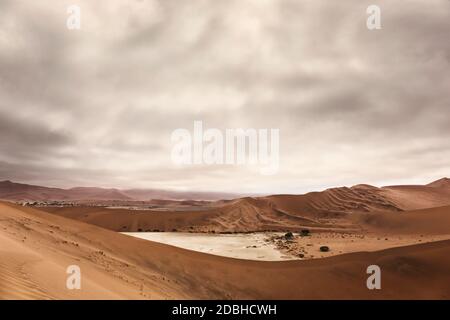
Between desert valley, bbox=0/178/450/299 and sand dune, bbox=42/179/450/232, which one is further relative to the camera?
sand dune, bbox=42/179/450/232

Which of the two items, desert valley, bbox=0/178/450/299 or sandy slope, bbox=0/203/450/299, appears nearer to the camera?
desert valley, bbox=0/178/450/299

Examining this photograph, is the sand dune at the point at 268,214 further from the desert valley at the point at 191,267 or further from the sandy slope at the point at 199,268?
the sandy slope at the point at 199,268

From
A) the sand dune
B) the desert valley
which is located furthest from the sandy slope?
the sand dune

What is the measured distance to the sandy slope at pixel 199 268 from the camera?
25.6 ft

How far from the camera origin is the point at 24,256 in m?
6.72

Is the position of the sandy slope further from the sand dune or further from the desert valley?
the sand dune

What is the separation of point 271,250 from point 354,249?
5400mm

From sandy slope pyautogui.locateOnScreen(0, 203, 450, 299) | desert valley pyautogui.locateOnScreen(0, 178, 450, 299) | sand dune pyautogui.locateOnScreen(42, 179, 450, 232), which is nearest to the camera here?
desert valley pyautogui.locateOnScreen(0, 178, 450, 299)

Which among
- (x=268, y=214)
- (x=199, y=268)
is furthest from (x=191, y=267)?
(x=268, y=214)

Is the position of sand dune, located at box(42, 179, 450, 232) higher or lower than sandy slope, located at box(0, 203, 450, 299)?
lower

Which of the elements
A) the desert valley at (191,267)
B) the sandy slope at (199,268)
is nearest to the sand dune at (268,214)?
the desert valley at (191,267)

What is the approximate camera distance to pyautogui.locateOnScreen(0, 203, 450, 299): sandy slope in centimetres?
781

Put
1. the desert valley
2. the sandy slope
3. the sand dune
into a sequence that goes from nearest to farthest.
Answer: the desert valley
the sandy slope
the sand dune
